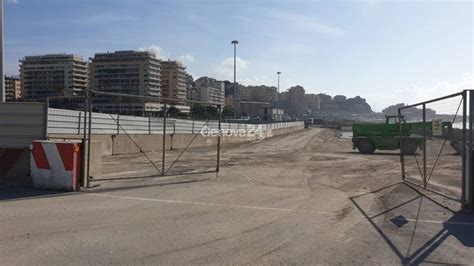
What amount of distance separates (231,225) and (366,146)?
24.2 m

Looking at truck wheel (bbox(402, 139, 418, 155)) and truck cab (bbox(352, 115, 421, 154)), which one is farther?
truck cab (bbox(352, 115, 421, 154))

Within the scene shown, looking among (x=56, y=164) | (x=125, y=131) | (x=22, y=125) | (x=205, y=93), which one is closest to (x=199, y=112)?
(x=125, y=131)

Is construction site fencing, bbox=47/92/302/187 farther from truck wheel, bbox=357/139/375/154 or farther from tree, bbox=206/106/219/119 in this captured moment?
truck wheel, bbox=357/139/375/154

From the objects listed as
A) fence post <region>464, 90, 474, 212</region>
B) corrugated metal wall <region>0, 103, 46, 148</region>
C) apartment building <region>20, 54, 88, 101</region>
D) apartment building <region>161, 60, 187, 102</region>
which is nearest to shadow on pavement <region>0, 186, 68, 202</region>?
corrugated metal wall <region>0, 103, 46, 148</region>

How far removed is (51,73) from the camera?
60.6m

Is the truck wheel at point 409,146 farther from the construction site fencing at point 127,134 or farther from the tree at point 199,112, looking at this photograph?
the tree at point 199,112

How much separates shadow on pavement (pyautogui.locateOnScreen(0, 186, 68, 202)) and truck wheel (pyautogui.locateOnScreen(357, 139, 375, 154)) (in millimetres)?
22903

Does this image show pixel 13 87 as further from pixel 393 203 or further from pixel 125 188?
pixel 393 203

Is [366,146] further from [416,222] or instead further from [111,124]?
[416,222]

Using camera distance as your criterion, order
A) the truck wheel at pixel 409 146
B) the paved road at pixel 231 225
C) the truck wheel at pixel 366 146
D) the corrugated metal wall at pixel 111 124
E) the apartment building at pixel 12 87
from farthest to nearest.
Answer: the apartment building at pixel 12 87 < the truck wheel at pixel 366 146 < the truck wheel at pixel 409 146 < the corrugated metal wall at pixel 111 124 < the paved road at pixel 231 225

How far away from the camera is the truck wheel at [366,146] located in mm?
30953

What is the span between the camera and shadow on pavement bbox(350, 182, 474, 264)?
6996 mm

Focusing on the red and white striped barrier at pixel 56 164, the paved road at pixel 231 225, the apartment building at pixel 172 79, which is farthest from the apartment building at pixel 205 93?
the paved road at pixel 231 225

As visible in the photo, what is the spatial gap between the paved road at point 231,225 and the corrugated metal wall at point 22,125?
2039 millimetres
